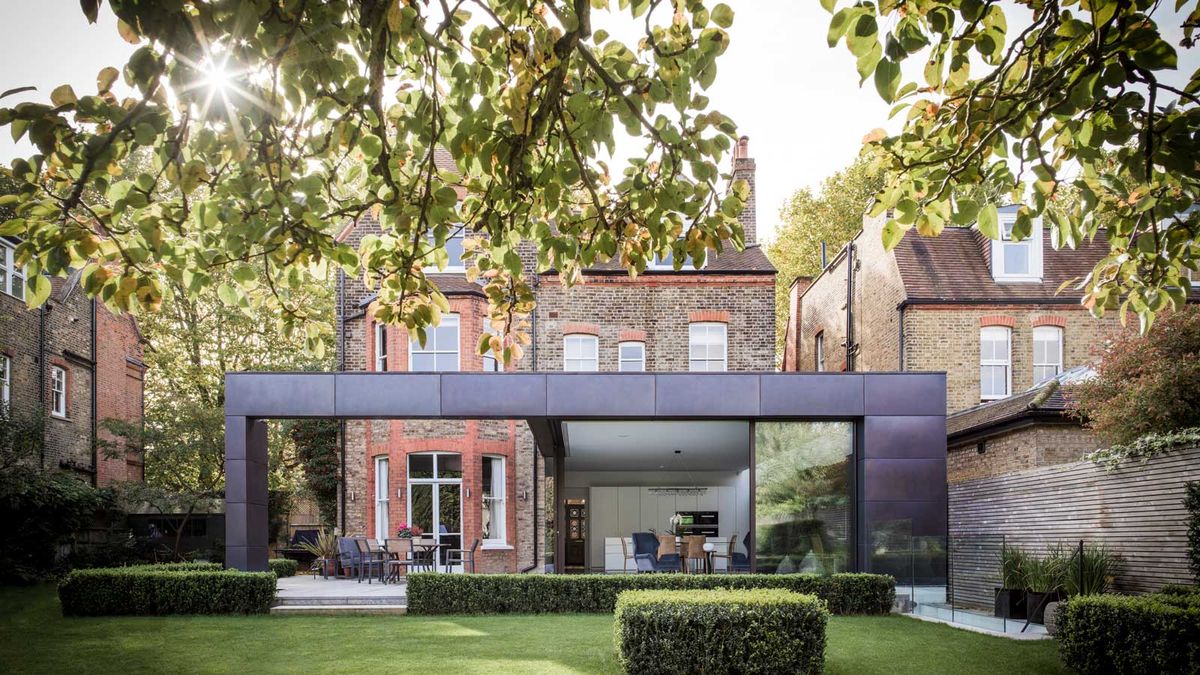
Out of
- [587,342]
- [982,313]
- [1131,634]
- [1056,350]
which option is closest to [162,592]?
[587,342]

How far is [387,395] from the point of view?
669 inches

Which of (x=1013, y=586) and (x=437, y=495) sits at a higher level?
(x=437, y=495)

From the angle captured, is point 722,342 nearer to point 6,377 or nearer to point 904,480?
point 904,480

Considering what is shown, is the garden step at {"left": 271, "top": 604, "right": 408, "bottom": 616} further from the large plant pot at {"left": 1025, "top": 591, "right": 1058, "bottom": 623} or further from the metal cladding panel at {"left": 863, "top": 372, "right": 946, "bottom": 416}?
the large plant pot at {"left": 1025, "top": 591, "right": 1058, "bottom": 623}

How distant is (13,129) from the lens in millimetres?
3896

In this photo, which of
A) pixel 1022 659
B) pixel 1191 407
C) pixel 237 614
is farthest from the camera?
pixel 237 614

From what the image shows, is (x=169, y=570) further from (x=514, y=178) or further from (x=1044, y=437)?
(x=1044, y=437)

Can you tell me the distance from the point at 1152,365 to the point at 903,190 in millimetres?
11791

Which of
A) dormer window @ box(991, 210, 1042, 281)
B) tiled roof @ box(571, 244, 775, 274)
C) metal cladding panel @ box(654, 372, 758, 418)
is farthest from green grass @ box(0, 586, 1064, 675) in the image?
dormer window @ box(991, 210, 1042, 281)

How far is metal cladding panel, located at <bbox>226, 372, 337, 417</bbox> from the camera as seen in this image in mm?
17016

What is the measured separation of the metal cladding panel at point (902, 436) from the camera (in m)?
16.8

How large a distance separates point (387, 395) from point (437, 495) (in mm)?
5518

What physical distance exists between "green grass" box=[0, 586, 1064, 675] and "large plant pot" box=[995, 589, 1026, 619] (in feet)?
3.76

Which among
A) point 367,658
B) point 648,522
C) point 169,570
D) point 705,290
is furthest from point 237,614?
point 648,522
